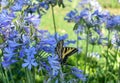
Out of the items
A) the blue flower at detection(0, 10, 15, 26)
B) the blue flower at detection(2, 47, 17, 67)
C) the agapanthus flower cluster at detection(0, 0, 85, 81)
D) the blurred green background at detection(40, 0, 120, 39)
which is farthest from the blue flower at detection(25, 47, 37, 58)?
the blurred green background at detection(40, 0, 120, 39)

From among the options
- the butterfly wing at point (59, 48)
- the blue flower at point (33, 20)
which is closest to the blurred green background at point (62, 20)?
the butterfly wing at point (59, 48)

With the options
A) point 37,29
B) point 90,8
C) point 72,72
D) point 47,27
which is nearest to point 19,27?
point 37,29

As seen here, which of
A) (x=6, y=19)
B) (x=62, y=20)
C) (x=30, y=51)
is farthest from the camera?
(x=62, y=20)

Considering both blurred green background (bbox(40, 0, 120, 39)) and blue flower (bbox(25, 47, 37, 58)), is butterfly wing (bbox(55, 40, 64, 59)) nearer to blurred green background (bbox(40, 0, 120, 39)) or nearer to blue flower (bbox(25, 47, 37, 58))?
blue flower (bbox(25, 47, 37, 58))

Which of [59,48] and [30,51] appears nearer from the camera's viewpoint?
[30,51]

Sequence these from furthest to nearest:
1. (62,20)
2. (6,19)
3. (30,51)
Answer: (62,20)
(6,19)
(30,51)

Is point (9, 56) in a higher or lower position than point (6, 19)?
lower

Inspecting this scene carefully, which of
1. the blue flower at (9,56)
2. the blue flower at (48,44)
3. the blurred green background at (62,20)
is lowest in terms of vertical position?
the blurred green background at (62,20)

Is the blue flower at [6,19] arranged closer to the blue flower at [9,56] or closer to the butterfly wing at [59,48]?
the blue flower at [9,56]

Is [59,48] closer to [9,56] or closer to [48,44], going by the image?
[48,44]

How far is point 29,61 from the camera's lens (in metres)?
2.26

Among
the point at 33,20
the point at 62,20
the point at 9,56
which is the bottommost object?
the point at 62,20

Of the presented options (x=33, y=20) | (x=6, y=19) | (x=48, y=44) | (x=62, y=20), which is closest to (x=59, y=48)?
(x=48, y=44)

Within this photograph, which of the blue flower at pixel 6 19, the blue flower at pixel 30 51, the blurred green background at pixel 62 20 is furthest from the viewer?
the blurred green background at pixel 62 20
